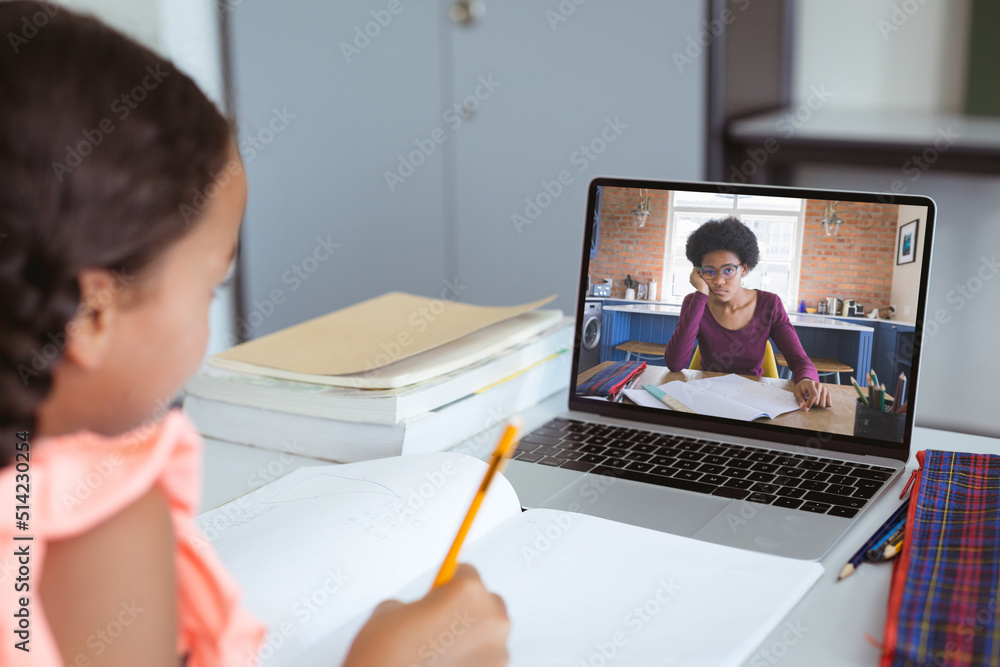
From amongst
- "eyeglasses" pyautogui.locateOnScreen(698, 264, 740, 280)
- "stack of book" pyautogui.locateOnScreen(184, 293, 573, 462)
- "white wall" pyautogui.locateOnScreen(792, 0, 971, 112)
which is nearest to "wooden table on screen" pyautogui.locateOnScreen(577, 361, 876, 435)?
"eyeglasses" pyautogui.locateOnScreen(698, 264, 740, 280)

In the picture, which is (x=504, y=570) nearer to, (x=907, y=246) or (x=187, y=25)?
(x=907, y=246)

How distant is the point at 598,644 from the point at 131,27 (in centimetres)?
46

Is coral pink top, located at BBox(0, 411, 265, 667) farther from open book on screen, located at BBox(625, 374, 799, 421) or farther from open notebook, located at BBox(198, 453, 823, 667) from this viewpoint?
open book on screen, located at BBox(625, 374, 799, 421)

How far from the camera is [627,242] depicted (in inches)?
39.9

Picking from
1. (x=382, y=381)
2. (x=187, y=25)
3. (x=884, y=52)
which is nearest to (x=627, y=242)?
(x=382, y=381)

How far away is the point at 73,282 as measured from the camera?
40cm

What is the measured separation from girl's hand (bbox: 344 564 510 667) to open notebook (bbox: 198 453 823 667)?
39 millimetres

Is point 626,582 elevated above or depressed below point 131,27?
below

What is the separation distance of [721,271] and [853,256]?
131mm

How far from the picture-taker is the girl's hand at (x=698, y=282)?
38.3 inches

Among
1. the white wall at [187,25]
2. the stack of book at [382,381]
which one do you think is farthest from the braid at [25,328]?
the white wall at [187,25]

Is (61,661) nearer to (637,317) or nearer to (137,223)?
(137,223)

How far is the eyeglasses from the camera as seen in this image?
0.96 m

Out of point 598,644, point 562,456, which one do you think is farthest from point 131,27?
point 562,456
